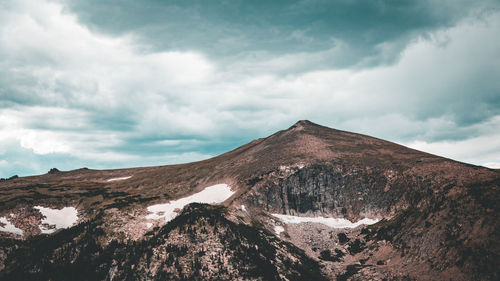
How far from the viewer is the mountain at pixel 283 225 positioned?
6562 centimetres

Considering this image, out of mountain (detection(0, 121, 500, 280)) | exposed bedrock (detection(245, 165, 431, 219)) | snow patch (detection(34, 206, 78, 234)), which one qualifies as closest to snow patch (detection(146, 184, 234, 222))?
mountain (detection(0, 121, 500, 280))

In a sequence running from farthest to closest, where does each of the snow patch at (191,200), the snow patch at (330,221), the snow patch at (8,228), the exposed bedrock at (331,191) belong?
the exposed bedrock at (331,191)
the snow patch at (191,200)
the snow patch at (330,221)
the snow patch at (8,228)

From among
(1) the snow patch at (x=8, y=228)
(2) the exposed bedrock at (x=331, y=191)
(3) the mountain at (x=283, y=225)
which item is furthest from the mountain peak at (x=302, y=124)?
(1) the snow patch at (x=8, y=228)

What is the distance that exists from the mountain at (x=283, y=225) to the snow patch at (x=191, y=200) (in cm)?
53

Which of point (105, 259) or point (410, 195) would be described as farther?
point (410, 195)

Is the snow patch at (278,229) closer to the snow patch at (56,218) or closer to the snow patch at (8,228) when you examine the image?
the snow patch at (56,218)

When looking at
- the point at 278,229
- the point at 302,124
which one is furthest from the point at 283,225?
the point at 302,124

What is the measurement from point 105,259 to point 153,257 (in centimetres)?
1441

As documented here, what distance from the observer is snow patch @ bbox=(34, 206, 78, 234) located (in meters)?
88.3

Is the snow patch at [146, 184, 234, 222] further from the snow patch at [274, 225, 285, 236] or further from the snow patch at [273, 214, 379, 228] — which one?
the snow patch at [273, 214, 379, 228]

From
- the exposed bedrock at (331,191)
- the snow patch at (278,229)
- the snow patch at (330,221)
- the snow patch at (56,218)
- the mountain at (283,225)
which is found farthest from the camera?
the exposed bedrock at (331,191)

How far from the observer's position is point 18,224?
3371 inches

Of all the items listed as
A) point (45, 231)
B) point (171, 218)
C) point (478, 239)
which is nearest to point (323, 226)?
point (478, 239)

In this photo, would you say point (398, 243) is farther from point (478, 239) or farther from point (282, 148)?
point (282, 148)
